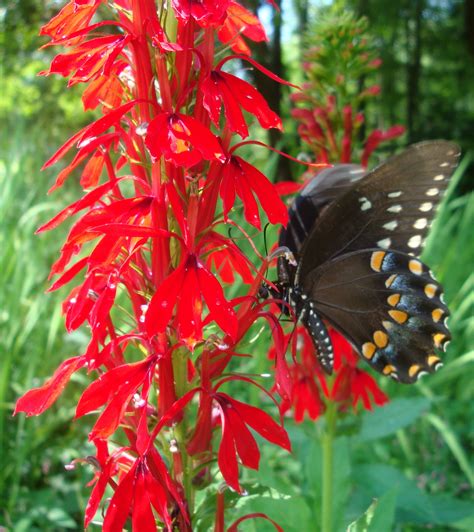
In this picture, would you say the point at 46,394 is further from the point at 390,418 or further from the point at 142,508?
the point at 390,418

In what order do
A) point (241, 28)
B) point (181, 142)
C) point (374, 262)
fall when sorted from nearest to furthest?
point (181, 142) → point (241, 28) → point (374, 262)

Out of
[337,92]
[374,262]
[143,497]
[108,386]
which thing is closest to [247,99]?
[108,386]

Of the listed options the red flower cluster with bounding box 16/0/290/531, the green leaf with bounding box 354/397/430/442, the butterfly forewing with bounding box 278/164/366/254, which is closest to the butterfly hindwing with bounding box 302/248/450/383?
the butterfly forewing with bounding box 278/164/366/254

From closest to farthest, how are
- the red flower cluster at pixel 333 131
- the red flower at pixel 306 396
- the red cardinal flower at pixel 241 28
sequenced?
the red cardinal flower at pixel 241 28 < the red flower at pixel 306 396 < the red flower cluster at pixel 333 131

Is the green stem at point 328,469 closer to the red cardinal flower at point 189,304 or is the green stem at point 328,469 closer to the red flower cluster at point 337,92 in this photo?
the red flower cluster at point 337,92

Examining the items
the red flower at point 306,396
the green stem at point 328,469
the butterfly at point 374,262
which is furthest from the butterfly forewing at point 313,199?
the green stem at point 328,469

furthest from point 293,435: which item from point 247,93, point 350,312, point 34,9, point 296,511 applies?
point 34,9

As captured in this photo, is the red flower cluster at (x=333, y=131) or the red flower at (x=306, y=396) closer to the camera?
the red flower at (x=306, y=396)

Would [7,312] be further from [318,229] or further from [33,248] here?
[318,229]
